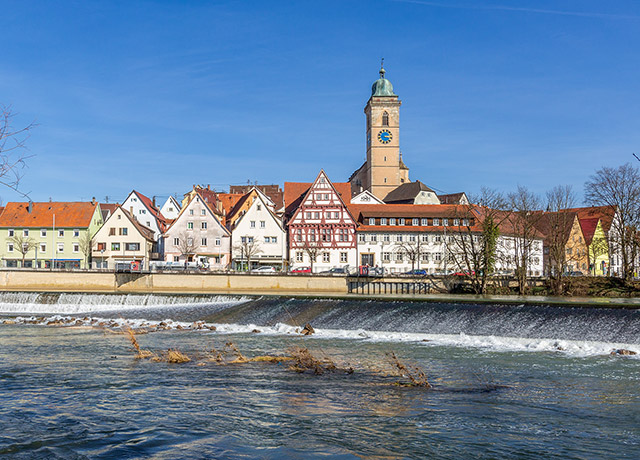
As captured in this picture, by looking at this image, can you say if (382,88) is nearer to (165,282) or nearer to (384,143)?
(384,143)

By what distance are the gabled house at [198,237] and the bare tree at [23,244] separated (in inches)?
727

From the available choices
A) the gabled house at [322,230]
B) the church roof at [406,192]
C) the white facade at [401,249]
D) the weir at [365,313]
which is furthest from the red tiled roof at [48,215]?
the church roof at [406,192]

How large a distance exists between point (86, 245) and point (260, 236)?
22.9 meters

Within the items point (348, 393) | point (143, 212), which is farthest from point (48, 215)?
point (348, 393)

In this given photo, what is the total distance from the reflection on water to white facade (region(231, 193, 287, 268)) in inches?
2096

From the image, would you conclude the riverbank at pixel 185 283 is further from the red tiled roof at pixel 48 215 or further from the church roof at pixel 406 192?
the church roof at pixel 406 192

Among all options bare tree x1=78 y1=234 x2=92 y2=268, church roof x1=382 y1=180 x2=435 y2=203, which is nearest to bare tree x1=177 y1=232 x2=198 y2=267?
bare tree x1=78 y1=234 x2=92 y2=268

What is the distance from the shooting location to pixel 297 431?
12.3 m

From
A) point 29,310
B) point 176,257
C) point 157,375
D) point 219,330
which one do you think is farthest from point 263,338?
point 176,257

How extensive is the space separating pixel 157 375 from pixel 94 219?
231 feet

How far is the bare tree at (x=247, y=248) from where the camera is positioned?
74750mm

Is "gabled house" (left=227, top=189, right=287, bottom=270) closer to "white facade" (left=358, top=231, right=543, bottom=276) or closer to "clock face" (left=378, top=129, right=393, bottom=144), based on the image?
"white facade" (left=358, top=231, right=543, bottom=276)

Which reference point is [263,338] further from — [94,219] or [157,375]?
[94,219]

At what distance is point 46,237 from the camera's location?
266 feet
